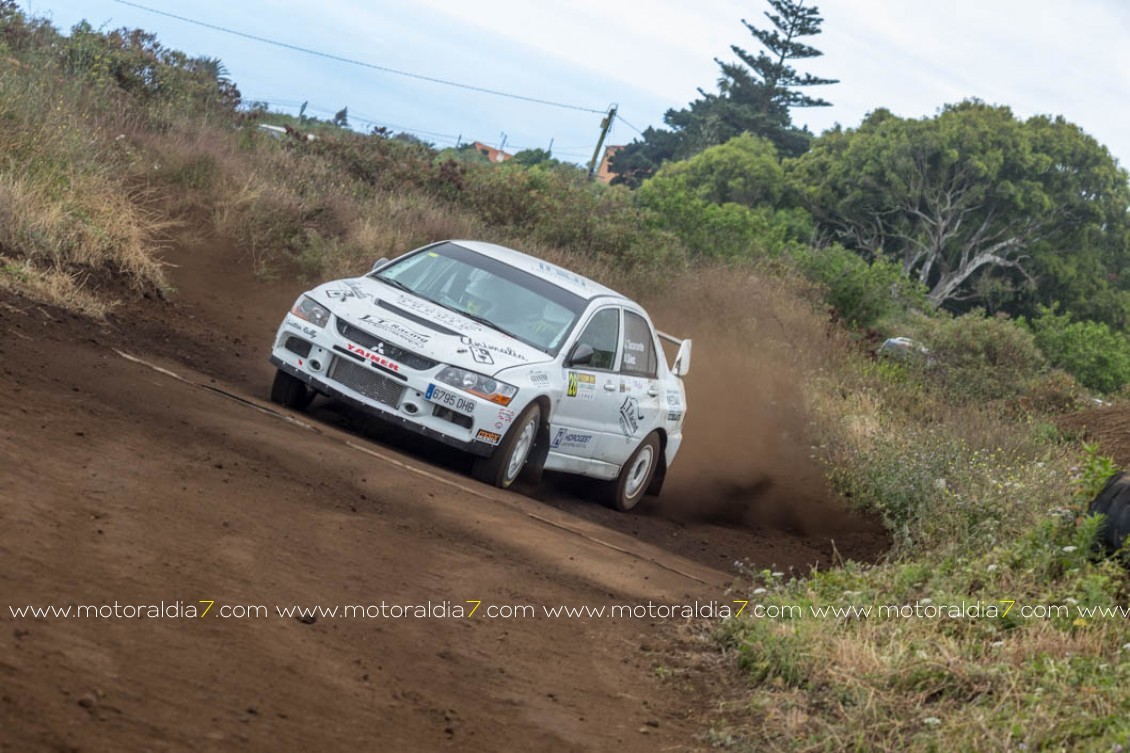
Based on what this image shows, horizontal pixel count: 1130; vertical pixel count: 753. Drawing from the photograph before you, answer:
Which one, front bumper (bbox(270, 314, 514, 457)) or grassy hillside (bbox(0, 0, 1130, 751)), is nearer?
grassy hillside (bbox(0, 0, 1130, 751))

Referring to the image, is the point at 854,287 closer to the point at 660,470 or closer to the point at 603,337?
the point at 660,470

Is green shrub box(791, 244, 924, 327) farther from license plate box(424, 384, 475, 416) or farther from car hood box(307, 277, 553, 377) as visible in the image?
license plate box(424, 384, 475, 416)

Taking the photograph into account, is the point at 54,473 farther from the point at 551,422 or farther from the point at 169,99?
the point at 169,99

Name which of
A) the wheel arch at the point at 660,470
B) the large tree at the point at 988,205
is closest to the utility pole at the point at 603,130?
the large tree at the point at 988,205

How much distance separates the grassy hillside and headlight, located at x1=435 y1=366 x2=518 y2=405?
2.21m

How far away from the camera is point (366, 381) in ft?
31.8

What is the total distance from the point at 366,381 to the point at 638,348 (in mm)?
2932

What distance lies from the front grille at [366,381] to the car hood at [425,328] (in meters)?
0.28

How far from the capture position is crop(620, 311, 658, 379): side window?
11.4 metres

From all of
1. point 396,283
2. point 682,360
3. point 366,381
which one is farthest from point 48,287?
point 682,360

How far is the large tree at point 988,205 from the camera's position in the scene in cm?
5850

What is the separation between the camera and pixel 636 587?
768cm

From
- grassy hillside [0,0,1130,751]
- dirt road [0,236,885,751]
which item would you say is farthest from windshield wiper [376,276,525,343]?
grassy hillside [0,0,1130,751]

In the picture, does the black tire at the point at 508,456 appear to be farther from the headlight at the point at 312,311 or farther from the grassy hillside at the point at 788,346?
the grassy hillside at the point at 788,346
